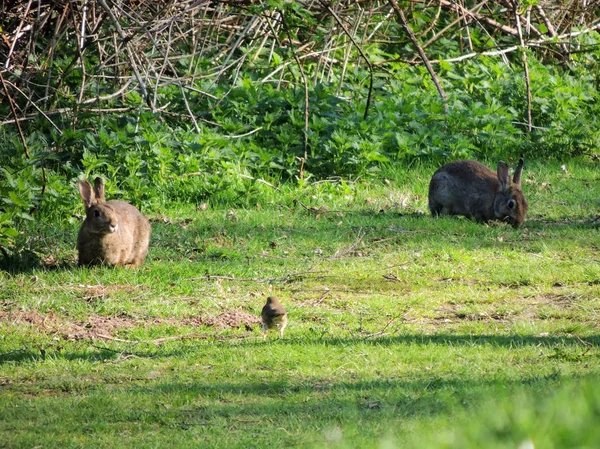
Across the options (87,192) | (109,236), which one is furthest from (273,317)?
(87,192)

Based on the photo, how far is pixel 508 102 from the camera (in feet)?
53.1

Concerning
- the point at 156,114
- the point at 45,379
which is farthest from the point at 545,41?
the point at 45,379

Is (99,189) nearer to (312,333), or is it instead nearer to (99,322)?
(99,322)

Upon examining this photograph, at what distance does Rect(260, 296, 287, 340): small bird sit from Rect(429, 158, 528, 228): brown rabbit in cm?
509

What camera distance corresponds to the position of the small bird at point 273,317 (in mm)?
7621

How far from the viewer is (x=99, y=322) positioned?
27.1 feet

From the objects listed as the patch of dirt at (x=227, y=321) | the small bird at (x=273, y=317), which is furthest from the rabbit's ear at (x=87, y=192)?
the small bird at (x=273, y=317)

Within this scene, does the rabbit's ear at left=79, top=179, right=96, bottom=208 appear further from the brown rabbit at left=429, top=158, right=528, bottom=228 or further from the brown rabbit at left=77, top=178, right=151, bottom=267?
the brown rabbit at left=429, top=158, right=528, bottom=228

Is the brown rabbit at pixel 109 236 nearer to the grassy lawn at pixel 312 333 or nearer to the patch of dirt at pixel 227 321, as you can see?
the grassy lawn at pixel 312 333

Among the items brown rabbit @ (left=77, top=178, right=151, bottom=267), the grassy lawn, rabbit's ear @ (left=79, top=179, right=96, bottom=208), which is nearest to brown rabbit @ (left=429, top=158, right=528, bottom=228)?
the grassy lawn

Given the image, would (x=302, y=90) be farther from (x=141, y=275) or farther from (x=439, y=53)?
(x=141, y=275)

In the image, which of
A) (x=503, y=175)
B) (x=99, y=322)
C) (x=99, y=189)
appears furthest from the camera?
(x=503, y=175)

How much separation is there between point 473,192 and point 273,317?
5.38 metres

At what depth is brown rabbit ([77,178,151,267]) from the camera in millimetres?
9836
